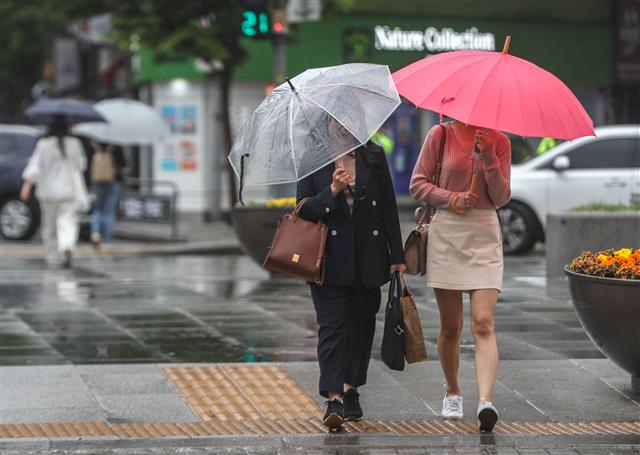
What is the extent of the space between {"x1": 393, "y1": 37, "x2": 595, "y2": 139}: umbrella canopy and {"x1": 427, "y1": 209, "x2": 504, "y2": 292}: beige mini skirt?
2.04 feet

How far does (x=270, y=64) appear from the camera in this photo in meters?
28.7

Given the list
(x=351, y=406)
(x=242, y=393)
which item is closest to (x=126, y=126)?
(x=242, y=393)

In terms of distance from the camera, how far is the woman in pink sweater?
6777 mm

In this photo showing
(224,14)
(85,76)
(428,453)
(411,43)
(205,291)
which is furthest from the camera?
(85,76)

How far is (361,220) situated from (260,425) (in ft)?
3.95

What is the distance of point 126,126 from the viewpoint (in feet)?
75.9

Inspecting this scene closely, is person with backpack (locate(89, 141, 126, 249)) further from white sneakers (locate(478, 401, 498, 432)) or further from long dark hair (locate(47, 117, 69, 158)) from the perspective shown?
white sneakers (locate(478, 401, 498, 432))

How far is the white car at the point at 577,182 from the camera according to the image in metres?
17.5

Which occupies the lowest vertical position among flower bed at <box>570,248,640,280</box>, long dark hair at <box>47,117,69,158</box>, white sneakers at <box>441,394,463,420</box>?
white sneakers at <box>441,394,463,420</box>

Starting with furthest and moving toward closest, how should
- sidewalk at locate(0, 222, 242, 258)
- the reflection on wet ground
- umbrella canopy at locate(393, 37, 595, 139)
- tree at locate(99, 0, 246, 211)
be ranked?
tree at locate(99, 0, 246, 211)
sidewalk at locate(0, 222, 242, 258)
the reflection on wet ground
umbrella canopy at locate(393, 37, 595, 139)

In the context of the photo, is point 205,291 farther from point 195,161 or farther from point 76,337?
point 195,161

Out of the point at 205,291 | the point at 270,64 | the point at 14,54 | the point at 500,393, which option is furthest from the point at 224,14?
the point at 14,54

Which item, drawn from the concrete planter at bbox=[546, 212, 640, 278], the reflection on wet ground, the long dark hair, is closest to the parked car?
the long dark hair

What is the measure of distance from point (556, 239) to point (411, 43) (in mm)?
17415
